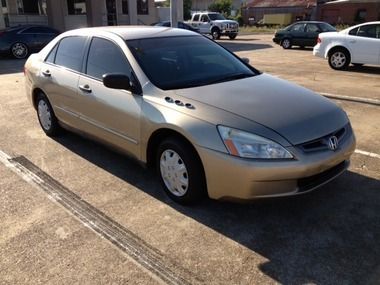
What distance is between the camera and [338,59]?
485 inches

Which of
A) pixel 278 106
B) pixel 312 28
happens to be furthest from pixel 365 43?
pixel 278 106

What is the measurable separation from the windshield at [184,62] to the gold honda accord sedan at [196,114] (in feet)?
0.04

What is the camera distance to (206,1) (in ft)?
264

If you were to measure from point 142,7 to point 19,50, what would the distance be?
14043 mm

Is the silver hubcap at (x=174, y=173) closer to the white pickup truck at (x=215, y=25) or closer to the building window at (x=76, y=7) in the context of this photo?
the building window at (x=76, y=7)

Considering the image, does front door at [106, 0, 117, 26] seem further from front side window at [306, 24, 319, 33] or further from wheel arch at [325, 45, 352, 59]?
wheel arch at [325, 45, 352, 59]

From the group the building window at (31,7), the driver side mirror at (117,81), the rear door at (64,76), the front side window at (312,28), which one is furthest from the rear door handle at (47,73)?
the building window at (31,7)

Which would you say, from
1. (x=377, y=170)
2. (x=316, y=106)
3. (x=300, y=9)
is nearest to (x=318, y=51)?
(x=377, y=170)

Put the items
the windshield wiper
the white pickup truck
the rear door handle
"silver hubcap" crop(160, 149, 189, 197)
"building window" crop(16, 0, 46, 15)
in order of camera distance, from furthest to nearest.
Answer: the white pickup truck < "building window" crop(16, 0, 46, 15) < the rear door handle < the windshield wiper < "silver hubcap" crop(160, 149, 189, 197)

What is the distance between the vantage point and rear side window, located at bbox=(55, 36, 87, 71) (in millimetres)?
4814

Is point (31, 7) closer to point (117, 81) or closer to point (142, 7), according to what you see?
point (142, 7)

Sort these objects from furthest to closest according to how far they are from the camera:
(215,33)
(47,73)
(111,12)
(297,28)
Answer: (215,33) < (111,12) < (297,28) < (47,73)

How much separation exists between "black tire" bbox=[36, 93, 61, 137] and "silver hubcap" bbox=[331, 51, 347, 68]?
374 inches

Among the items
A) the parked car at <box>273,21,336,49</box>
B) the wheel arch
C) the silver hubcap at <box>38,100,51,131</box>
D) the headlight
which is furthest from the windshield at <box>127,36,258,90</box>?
the parked car at <box>273,21,336,49</box>
